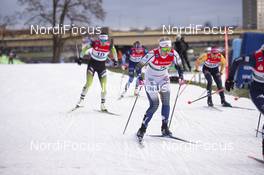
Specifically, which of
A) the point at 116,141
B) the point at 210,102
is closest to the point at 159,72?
the point at 116,141

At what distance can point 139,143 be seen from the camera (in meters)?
8.98

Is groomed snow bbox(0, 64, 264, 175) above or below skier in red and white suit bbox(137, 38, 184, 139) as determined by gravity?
below

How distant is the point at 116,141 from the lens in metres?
9.30

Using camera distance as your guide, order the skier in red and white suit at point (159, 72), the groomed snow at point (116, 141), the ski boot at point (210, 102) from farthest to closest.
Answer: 1. the ski boot at point (210, 102)
2. the skier in red and white suit at point (159, 72)
3. the groomed snow at point (116, 141)

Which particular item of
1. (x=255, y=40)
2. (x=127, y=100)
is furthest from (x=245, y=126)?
(x=255, y=40)

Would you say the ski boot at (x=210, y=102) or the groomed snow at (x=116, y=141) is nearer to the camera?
the groomed snow at (x=116, y=141)

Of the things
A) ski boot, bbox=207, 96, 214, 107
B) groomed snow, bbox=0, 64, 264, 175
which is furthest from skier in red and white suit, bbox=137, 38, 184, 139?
ski boot, bbox=207, 96, 214, 107

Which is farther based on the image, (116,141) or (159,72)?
(159,72)

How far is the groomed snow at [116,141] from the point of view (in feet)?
23.3

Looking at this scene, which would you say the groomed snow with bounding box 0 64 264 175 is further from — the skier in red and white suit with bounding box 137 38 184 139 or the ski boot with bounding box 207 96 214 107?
the skier in red and white suit with bounding box 137 38 184 139

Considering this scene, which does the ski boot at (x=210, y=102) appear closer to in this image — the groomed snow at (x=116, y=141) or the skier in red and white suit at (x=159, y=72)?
the groomed snow at (x=116, y=141)

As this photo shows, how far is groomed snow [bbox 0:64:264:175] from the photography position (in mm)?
7094

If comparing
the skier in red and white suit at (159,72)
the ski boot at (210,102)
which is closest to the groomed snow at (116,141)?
the ski boot at (210,102)

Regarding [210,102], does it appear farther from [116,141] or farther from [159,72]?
[116,141]
